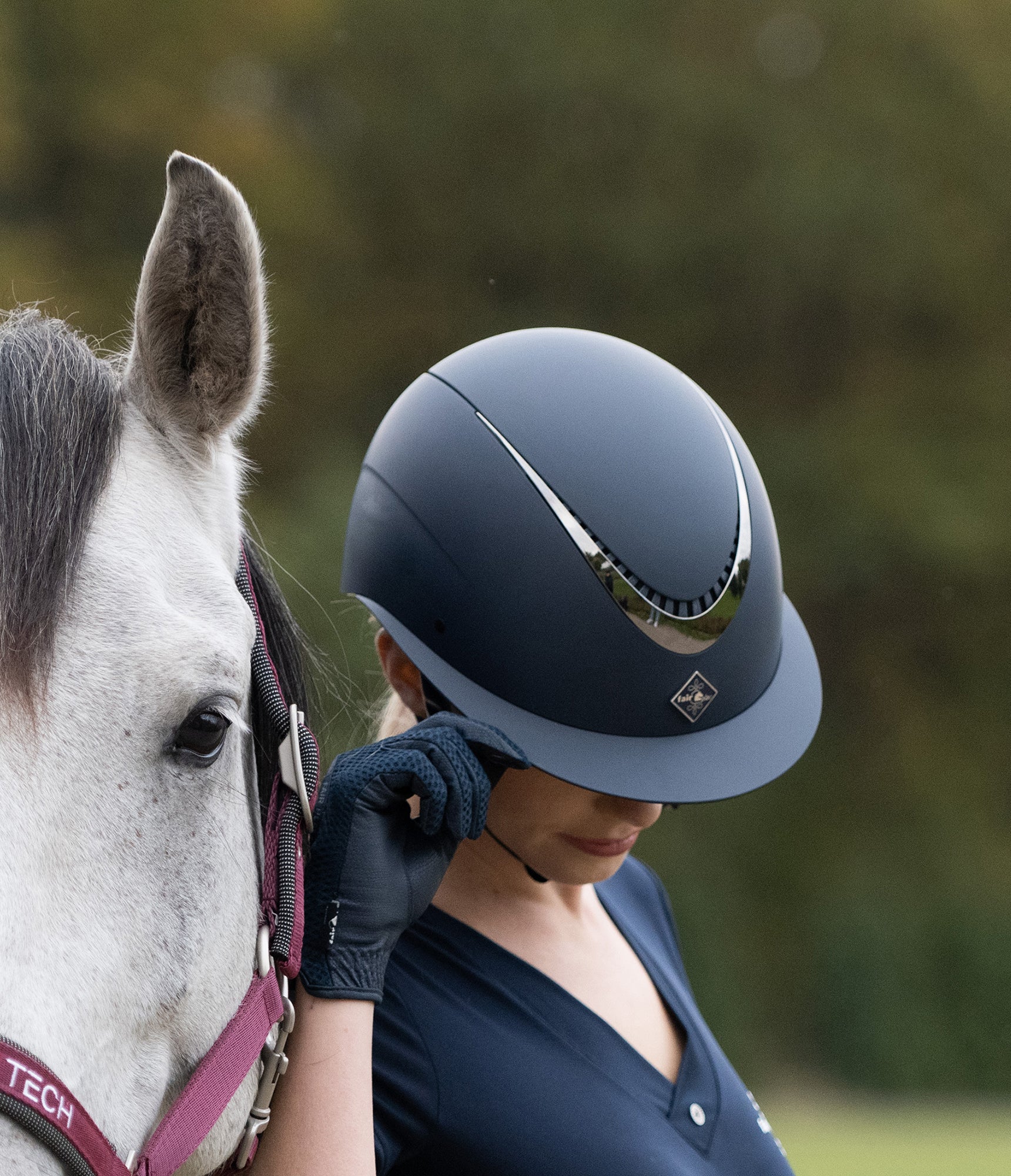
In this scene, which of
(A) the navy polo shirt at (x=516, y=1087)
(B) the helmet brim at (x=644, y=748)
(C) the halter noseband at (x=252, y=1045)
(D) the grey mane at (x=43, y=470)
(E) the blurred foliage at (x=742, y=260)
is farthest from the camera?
(E) the blurred foliage at (x=742, y=260)

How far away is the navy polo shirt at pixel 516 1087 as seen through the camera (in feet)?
5.89

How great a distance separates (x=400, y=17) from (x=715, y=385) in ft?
17.8

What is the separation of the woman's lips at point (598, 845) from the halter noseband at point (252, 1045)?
40 centimetres

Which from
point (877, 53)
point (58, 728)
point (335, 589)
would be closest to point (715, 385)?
point (877, 53)

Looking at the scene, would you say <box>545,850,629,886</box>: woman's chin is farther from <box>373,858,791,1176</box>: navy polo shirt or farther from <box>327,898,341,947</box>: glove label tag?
<box>327,898,341,947</box>: glove label tag

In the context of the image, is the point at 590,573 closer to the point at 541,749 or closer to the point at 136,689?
the point at 541,749

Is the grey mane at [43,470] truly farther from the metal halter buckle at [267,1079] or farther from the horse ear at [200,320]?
the metal halter buckle at [267,1079]

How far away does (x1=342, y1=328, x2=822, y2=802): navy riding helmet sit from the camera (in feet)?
6.64

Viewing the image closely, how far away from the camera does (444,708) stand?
2068 millimetres

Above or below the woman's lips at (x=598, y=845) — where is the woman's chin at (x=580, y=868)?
below

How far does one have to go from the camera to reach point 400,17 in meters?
16.3

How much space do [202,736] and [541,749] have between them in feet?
1.80

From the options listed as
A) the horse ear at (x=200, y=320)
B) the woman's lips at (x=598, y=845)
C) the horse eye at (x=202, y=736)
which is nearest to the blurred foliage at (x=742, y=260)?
the woman's lips at (x=598, y=845)

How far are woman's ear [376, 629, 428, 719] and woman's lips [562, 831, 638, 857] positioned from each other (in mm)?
284
